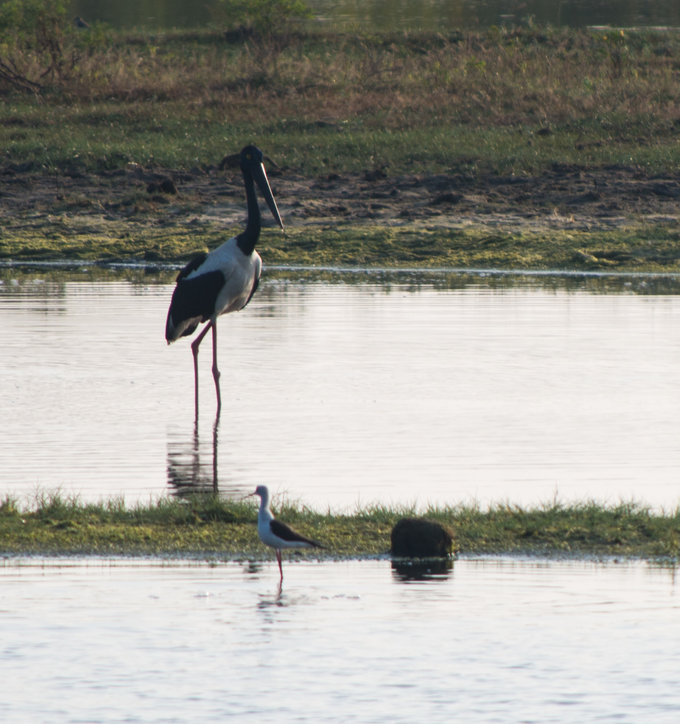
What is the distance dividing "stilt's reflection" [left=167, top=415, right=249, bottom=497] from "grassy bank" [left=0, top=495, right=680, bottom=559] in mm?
732

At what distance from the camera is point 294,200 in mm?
26281

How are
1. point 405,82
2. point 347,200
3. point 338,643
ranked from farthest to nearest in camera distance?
point 405,82 < point 347,200 < point 338,643

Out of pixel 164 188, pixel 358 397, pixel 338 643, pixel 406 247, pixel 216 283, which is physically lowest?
pixel 338 643

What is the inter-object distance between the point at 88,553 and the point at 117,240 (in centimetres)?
1757

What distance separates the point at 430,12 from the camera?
3019 inches

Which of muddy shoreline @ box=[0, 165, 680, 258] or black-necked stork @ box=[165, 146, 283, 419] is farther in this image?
muddy shoreline @ box=[0, 165, 680, 258]

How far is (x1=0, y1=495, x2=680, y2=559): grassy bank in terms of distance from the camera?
26.1ft

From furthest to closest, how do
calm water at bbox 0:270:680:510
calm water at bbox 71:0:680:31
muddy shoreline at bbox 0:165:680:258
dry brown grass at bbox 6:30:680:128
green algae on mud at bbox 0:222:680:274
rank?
calm water at bbox 71:0:680:31 < dry brown grass at bbox 6:30:680:128 < muddy shoreline at bbox 0:165:680:258 < green algae on mud at bbox 0:222:680:274 < calm water at bbox 0:270:680:510

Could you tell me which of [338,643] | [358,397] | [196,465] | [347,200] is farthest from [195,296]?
[347,200]

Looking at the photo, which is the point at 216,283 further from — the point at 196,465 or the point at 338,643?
the point at 338,643

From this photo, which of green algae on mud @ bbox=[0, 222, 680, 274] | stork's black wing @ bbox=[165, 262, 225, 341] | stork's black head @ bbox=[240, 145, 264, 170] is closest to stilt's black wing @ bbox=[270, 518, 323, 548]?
stork's black wing @ bbox=[165, 262, 225, 341]

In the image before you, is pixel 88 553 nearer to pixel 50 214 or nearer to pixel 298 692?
pixel 298 692

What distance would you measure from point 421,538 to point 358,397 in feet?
16.2

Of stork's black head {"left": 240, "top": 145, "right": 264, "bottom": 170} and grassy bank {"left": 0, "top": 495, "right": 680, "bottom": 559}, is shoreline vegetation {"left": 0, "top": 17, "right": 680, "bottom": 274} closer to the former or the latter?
stork's black head {"left": 240, "top": 145, "right": 264, "bottom": 170}
